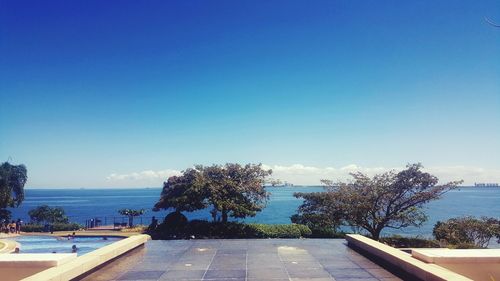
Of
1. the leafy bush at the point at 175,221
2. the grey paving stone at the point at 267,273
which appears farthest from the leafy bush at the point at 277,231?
the grey paving stone at the point at 267,273

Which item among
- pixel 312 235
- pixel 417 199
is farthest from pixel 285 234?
pixel 417 199

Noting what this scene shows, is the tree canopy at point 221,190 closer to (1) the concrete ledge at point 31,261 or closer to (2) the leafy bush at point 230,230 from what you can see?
(2) the leafy bush at point 230,230

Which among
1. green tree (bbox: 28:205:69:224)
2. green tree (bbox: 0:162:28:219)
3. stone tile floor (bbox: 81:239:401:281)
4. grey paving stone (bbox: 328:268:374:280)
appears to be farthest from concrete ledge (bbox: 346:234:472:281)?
green tree (bbox: 28:205:69:224)

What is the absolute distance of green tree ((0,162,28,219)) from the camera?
49.2m

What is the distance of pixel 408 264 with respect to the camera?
8.61 metres

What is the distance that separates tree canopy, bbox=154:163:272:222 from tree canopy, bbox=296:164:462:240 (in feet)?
21.8

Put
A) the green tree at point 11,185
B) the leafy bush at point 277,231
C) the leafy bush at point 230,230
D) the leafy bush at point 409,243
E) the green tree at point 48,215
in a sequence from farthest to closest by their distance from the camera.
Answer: the green tree at point 48,215
the green tree at point 11,185
the leafy bush at point 409,243
the leafy bush at point 230,230
the leafy bush at point 277,231

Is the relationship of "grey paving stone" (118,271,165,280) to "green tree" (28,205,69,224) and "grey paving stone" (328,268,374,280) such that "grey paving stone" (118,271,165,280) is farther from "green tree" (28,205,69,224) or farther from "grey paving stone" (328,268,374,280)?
"green tree" (28,205,69,224)

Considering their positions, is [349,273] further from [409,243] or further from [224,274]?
[409,243]

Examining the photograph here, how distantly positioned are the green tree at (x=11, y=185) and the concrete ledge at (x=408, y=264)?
50699mm

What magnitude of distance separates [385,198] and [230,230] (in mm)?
13239

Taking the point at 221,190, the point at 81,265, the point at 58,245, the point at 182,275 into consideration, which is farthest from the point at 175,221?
the point at 81,265

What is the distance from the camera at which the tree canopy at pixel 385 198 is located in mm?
30906

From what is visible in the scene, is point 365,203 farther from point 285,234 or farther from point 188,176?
point 188,176
